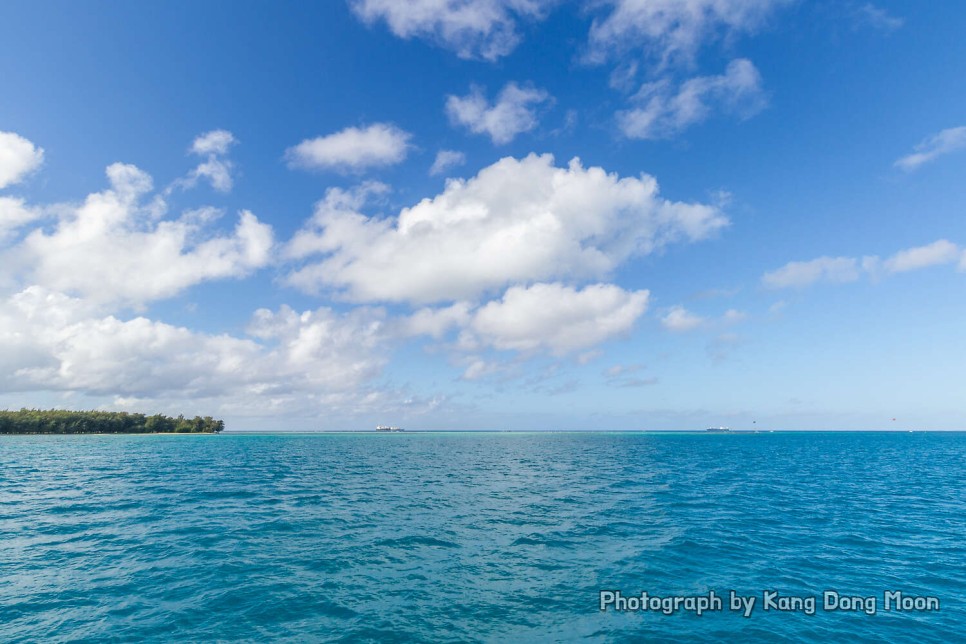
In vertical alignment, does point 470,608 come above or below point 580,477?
above

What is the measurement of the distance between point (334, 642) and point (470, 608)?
6.31m

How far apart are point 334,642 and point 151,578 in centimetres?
1419

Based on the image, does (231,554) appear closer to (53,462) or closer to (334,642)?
(334,642)

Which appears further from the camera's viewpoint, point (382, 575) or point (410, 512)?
point (410, 512)

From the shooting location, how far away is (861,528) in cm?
3722

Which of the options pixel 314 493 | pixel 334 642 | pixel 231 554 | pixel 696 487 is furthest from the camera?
pixel 696 487

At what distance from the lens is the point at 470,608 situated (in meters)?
20.2

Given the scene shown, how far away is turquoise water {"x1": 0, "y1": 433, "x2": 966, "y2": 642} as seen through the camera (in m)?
18.9

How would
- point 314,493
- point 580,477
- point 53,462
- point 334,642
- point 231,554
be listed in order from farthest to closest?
point 53,462
point 580,477
point 314,493
point 231,554
point 334,642

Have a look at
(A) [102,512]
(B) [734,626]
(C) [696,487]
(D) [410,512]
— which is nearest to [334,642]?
(B) [734,626]

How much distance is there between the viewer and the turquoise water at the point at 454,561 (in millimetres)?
18906

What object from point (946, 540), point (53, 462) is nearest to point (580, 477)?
point (946, 540)

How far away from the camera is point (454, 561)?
26594 mm

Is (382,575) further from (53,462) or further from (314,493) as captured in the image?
(53,462)
